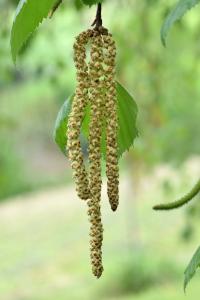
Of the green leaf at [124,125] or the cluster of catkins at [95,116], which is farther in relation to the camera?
the green leaf at [124,125]

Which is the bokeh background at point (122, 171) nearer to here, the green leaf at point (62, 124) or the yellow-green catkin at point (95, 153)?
the green leaf at point (62, 124)

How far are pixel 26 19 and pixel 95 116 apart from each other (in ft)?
0.37

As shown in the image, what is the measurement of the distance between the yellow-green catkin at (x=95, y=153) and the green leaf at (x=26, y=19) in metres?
0.05

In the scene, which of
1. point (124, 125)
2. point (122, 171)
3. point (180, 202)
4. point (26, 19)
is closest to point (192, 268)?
point (180, 202)

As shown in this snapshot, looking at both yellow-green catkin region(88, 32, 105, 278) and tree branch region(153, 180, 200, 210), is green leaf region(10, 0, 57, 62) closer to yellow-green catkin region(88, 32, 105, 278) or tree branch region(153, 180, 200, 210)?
yellow-green catkin region(88, 32, 105, 278)

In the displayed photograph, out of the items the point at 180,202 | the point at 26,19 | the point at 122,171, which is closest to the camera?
the point at 26,19

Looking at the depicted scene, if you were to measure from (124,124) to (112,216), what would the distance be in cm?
914

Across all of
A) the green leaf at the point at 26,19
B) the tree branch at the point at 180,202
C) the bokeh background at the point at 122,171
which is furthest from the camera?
the bokeh background at the point at 122,171

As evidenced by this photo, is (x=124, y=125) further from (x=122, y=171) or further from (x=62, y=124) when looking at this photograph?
(x=122, y=171)

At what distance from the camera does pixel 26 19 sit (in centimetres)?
82

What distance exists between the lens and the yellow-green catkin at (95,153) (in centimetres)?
82

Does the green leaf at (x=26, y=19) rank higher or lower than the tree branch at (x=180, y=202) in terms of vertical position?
higher

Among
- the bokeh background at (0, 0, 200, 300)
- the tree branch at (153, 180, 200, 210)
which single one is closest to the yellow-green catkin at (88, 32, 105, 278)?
the tree branch at (153, 180, 200, 210)

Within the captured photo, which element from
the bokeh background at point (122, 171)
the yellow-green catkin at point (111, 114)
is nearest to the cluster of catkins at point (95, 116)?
the yellow-green catkin at point (111, 114)
